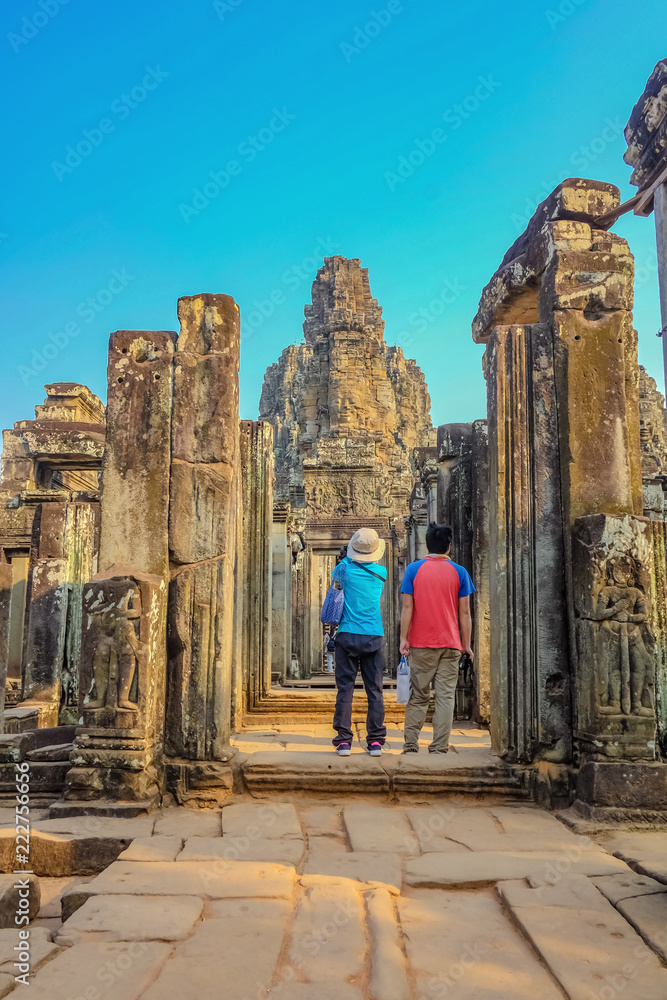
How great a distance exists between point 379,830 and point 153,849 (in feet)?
3.83

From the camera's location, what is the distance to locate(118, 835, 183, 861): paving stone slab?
3.32m

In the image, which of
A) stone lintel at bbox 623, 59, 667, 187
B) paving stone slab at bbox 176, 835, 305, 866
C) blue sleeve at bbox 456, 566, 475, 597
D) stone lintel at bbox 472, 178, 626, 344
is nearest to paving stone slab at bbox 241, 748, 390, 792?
paving stone slab at bbox 176, 835, 305, 866

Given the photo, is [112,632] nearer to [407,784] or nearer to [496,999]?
[407,784]

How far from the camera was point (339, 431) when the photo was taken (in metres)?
34.5

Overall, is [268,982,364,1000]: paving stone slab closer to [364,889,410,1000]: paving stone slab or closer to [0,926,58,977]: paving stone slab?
[364,889,410,1000]: paving stone slab

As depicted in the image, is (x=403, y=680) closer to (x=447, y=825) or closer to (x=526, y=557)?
(x=526, y=557)

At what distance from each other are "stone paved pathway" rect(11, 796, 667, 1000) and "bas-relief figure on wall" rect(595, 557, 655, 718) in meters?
0.72

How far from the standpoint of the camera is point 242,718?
6.96 m

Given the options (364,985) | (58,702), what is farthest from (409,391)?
(364,985)

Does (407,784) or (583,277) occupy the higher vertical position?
(583,277)

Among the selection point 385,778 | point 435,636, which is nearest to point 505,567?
point 435,636

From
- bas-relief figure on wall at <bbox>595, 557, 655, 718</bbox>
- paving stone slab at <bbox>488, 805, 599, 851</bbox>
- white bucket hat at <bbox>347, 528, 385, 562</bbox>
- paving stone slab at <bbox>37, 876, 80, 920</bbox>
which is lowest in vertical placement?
paving stone slab at <bbox>37, 876, 80, 920</bbox>

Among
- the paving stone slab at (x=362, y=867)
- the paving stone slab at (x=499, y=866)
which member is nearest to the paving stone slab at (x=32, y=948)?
the paving stone slab at (x=362, y=867)

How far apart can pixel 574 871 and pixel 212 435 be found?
3.22 meters
